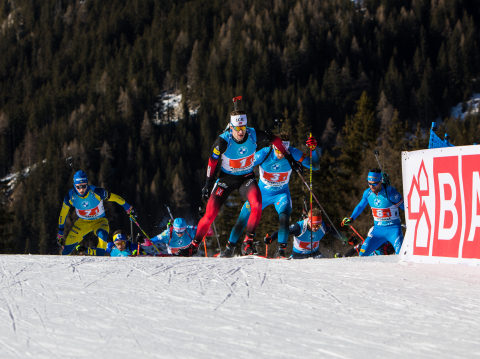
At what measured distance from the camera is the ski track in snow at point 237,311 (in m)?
2.60

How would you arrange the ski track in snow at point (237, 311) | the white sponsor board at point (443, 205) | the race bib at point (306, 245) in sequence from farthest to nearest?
the race bib at point (306, 245) < the white sponsor board at point (443, 205) < the ski track in snow at point (237, 311)

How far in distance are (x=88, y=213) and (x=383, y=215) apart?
5.21 meters

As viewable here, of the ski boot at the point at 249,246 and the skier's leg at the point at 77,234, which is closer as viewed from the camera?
the ski boot at the point at 249,246

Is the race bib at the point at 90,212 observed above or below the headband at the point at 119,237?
above

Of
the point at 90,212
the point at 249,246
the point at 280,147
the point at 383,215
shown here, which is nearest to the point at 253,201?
the point at 249,246

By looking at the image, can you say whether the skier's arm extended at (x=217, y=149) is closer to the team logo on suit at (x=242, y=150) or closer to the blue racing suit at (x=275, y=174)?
the team logo on suit at (x=242, y=150)

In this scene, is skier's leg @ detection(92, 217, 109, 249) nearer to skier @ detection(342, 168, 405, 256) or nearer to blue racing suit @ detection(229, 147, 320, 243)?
blue racing suit @ detection(229, 147, 320, 243)

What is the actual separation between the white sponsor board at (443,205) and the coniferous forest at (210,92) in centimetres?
3204

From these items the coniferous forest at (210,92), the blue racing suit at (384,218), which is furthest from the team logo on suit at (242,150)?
the coniferous forest at (210,92)

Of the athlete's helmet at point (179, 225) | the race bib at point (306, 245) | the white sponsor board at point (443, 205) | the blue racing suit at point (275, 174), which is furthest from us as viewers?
the athlete's helmet at point (179, 225)

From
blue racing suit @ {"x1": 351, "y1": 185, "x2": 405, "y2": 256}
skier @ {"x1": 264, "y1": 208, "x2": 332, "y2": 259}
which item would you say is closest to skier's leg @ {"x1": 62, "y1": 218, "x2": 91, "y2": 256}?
skier @ {"x1": 264, "y1": 208, "x2": 332, "y2": 259}

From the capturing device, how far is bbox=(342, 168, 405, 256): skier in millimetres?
8697

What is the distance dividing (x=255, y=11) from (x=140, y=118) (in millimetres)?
43346

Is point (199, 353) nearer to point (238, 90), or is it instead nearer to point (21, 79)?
point (238, 90)
